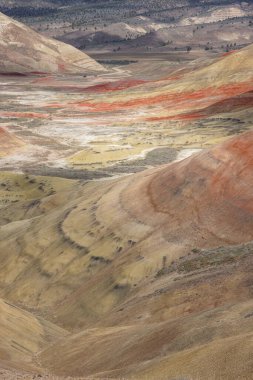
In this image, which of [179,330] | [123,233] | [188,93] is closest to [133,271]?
[123,233]

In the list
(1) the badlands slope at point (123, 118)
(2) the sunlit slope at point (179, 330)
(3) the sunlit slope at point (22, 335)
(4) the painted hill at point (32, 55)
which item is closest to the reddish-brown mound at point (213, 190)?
(2) the sunlit slope at point (179, 330)

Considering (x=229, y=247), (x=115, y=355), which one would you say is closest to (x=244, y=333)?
(x=115, y=355)

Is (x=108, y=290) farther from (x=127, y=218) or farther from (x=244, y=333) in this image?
(x=244, y=333)

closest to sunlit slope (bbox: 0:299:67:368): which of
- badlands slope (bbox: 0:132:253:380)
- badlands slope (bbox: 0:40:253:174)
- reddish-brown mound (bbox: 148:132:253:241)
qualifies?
badlands slope (bbox: 0:132:253:380)

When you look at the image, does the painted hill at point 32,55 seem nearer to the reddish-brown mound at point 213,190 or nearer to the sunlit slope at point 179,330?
the reddish-brown mound at point 213,190

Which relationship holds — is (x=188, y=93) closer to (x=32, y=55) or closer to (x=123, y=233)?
(x=123, y=233)

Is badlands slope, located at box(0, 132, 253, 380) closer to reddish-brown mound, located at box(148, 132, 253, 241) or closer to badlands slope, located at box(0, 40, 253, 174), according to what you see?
reddish-brown mound, located at box(148, 132, 253, 241)
